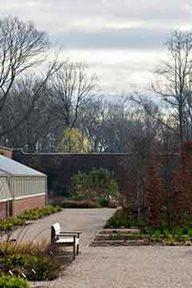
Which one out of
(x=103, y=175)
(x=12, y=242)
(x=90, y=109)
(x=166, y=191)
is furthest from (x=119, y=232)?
(x=90, y=109)

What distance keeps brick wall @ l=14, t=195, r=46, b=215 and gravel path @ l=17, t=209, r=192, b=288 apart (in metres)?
13.3

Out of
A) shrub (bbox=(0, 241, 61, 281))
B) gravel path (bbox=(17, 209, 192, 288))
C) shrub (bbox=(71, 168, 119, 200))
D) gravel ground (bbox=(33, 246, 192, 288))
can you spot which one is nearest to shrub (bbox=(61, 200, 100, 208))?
shrub (bbox=(71, 168, 119, 200))

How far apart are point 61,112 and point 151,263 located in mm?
65685

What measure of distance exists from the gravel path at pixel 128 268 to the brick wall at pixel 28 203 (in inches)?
523

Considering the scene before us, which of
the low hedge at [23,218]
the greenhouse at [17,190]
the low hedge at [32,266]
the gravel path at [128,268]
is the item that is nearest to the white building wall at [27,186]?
the greenhouse at [17,190]

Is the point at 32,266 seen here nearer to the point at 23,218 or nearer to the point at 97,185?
the point at 23,218

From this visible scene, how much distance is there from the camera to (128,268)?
62.0 feet

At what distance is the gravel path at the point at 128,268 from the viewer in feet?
53.1

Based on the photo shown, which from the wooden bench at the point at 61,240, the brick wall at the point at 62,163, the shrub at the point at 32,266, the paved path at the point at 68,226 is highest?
the brick wall at the point at 62,163

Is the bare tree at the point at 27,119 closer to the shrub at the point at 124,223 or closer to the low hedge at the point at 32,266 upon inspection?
the shrub at the point at 124,223

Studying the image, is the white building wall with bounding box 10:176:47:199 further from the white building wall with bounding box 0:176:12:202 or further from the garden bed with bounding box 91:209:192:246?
the garden bed with bounding box 91:209:192:246

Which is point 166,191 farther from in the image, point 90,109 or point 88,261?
point 90,109

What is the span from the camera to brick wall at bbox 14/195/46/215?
132ft

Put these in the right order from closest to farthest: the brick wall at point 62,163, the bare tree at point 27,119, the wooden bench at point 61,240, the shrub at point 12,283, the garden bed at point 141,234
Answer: the shrub at point 12,283
the wooden bench at point 61,240
the garden bed at point 141,234
the brick wall at point 62,163
the bare tree at point 27,119
